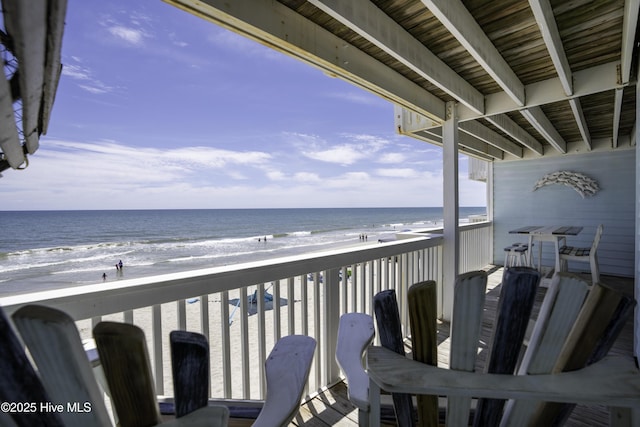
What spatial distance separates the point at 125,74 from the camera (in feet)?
67.4

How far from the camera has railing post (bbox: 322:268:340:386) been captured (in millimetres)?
2078

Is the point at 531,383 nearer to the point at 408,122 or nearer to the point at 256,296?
the point at 256,296

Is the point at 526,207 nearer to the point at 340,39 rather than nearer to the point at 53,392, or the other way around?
the point at 340,39

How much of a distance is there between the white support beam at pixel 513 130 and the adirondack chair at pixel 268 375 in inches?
145

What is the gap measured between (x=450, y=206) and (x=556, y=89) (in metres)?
1.46

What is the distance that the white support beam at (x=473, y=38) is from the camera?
160 centimetres

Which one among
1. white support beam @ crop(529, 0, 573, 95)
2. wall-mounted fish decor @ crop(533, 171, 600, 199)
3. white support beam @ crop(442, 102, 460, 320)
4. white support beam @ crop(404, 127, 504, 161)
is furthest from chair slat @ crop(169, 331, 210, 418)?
wall-mounted fish decor @ crop(533, 171, 600, 199)

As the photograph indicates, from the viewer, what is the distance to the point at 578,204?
18.1 feet

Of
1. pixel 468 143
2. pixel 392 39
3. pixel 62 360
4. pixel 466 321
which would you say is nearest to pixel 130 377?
pixel 62 360

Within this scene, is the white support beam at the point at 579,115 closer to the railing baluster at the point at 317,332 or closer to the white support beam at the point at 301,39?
the white support beam at the point at 301,39

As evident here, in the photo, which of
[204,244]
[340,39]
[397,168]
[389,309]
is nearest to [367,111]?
[397,168]

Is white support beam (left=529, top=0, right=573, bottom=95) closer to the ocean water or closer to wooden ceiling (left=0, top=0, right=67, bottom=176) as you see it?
wooden ceiling (left=0, top=0, right=67, bottom=176)

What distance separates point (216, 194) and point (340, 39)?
33.0 m

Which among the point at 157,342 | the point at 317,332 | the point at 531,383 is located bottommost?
the point at 317,332
